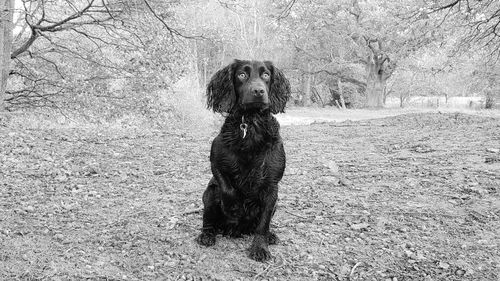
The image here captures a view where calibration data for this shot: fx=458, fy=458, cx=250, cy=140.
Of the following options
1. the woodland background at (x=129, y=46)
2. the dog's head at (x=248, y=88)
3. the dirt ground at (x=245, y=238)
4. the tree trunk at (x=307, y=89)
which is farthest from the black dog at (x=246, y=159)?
the tree trunk at (x=307, y=89)

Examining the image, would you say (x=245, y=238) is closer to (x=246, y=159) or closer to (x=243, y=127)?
(x=246, y=159)

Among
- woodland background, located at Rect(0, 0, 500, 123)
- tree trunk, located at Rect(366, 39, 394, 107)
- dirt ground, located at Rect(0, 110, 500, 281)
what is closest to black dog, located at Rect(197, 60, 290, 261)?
dirt ground, located at Rect(0, 110, 500, 281)

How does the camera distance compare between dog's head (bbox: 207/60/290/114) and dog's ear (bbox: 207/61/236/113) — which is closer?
dog's head (bbox: 207/60/290/114)

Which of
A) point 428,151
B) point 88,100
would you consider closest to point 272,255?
point 428,151

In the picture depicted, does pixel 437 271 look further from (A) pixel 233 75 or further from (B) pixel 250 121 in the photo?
(A) pixel 233 75

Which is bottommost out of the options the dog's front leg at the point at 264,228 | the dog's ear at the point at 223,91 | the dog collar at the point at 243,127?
the dog's front leg at the point at 264,228

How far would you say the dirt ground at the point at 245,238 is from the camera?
11.7 feet

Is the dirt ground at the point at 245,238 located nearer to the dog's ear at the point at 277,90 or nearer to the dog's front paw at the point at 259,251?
the dog's front paw at the point at 259,251

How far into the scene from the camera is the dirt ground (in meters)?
3.56

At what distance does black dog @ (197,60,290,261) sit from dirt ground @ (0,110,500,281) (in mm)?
194

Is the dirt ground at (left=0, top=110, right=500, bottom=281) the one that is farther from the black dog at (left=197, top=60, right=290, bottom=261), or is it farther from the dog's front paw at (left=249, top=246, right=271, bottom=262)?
the black dog at (left=197, top=60, right=290, bottom=261)

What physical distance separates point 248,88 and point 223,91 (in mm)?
382

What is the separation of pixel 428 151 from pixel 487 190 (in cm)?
284

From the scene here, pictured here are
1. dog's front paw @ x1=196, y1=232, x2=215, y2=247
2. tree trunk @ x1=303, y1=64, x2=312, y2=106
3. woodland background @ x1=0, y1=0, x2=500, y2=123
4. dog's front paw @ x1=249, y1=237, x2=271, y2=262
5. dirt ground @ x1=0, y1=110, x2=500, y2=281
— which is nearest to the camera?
dirt ground @ x1=0, y1=110, x2=500, y2=281
